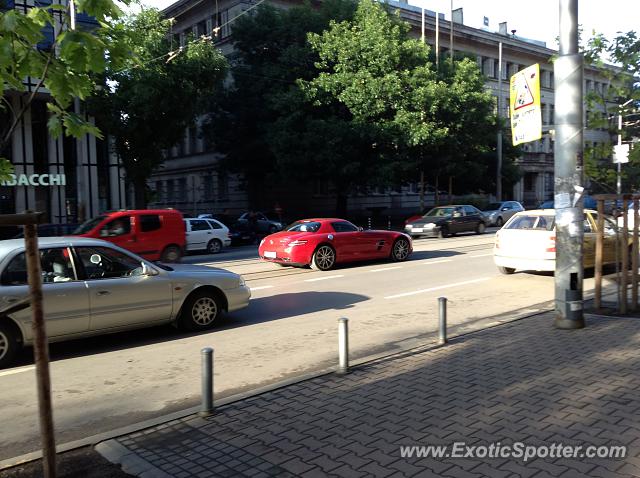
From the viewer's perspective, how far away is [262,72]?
34406mm

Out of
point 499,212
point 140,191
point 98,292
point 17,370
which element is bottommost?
point 17,370

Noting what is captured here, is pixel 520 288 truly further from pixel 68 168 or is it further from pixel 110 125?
pixel 68 168

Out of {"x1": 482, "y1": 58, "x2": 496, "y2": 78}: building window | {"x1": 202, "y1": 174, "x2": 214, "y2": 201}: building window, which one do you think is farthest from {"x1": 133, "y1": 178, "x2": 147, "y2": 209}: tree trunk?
{"x1": 482, "y1": 58, "x2": 496, "y2": 78}: building window

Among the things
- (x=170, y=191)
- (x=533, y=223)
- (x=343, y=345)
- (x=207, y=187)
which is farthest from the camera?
(x=170, y=191)

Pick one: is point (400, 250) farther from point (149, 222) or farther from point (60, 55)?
point (60, 55)

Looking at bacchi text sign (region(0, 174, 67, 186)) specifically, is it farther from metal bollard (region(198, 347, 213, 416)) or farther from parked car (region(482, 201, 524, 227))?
metal bollard (region(198, 347, 213, 416))

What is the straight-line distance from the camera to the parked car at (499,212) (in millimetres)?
35656

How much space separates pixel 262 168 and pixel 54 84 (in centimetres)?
3393

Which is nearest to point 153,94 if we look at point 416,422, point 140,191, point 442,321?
point 140,191

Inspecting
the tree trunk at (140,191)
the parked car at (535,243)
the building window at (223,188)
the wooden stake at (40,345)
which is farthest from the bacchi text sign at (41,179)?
the wooden stake at (40,345)

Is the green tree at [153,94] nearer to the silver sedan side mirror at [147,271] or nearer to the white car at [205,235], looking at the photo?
the white car at [205,235]

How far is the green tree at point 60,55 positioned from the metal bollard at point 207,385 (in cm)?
200

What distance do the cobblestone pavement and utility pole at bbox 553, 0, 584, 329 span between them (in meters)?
1.22

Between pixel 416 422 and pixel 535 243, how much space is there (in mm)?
8752
